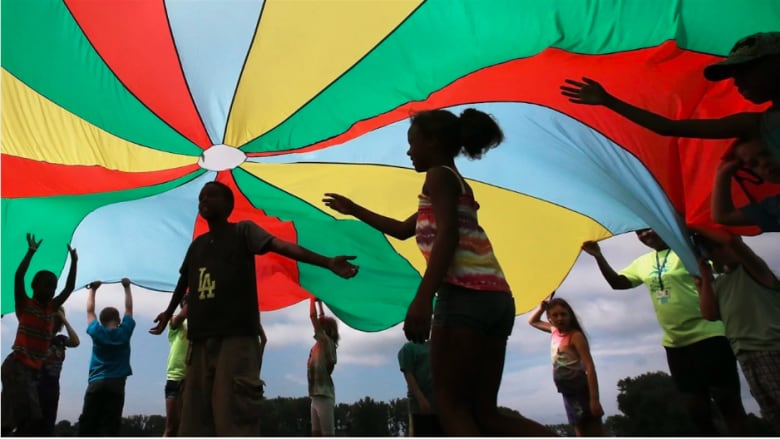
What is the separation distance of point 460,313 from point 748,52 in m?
1.08

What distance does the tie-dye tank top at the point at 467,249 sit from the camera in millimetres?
1731

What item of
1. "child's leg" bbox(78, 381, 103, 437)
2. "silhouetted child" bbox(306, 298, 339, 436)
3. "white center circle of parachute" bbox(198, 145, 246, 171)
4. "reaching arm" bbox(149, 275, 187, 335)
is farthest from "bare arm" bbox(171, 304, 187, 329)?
"reaching arm" bbox(149, 275, 187, 335)

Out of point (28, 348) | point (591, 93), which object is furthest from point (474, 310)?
point (28, 348)

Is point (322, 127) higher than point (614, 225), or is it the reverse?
point (322, 127)

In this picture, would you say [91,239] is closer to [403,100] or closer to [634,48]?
[403,100]

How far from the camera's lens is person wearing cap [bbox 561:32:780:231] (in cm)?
177

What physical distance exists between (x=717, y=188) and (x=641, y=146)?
120 centimetres

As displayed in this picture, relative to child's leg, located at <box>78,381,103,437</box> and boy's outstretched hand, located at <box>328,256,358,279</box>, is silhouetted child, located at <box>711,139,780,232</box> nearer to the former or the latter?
boy's outstretched hand, located at <box>328,256,358,279</box>

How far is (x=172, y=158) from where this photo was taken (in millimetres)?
3861

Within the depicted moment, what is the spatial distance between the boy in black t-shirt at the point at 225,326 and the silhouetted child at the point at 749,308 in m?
1.51

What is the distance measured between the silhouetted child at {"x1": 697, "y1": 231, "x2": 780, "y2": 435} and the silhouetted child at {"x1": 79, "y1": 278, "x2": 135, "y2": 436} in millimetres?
3523

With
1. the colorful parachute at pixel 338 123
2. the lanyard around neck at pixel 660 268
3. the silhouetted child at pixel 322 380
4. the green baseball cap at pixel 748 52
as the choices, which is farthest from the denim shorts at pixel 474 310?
the silhouetted child at pixel 322 380

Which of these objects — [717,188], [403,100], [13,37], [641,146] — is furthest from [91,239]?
[717,188]

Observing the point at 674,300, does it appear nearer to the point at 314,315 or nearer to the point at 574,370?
the point at 574,370
